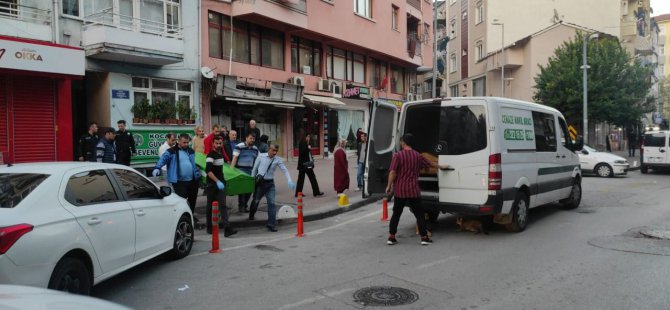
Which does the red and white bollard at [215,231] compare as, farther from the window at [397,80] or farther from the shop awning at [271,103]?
the window at [397,80]

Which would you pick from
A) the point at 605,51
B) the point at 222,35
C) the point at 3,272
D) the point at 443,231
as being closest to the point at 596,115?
the point at 605,51

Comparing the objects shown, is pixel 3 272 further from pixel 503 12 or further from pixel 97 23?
pixel 503 12

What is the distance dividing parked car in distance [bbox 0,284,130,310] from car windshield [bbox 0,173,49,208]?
1866 mm

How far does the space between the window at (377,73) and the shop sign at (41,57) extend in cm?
1875

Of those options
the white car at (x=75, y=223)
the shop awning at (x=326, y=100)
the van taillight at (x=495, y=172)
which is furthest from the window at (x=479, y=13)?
the white car at (x=75, y=223)

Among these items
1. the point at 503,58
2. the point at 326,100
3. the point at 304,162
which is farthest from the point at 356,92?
the point at 503,58

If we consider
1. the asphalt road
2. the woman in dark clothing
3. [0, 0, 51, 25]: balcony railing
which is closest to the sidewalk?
the woman in dark clothing

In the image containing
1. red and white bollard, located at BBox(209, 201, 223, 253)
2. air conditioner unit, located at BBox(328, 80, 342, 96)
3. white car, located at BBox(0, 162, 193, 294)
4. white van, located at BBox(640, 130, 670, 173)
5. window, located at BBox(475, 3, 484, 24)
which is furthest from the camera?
window, located at BBox(475, 3, 484, 24)

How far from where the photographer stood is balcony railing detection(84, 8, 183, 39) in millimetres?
15039

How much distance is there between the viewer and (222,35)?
19.7 meters

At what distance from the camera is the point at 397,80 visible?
109ft

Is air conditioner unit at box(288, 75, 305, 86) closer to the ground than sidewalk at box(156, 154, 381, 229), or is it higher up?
higher up

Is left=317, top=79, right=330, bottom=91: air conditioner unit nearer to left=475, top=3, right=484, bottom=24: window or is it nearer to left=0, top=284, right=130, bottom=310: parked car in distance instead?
left=0, top=284, right=130, bottom=310: parked car in distance

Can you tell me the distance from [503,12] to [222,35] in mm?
28572
